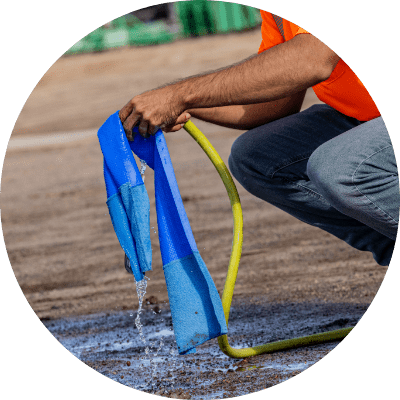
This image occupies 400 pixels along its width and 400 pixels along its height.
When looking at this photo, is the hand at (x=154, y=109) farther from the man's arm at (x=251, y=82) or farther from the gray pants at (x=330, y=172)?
the gray pants at (x=330, y=172)

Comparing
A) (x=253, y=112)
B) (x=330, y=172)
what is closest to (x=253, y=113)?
(x=253, y=112)

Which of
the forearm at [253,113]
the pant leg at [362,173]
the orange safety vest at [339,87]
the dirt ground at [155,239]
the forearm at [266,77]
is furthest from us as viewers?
the dirt ground at [155,239]

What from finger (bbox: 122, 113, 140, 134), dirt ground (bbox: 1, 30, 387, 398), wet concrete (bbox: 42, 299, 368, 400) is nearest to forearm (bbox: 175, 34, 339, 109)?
finger (bbox: 122, 113, 140, 134)

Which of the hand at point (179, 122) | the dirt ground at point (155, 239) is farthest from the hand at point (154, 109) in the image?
the dirt ground at point (155, 239)

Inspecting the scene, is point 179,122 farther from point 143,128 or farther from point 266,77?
point 266,77

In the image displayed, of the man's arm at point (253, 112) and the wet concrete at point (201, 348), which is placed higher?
the man's arm at point (253, 112)

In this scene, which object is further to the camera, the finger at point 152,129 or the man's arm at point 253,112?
the man's arm at point 253,112

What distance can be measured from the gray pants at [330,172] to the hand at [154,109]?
0.37m

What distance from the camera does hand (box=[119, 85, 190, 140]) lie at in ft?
3.15

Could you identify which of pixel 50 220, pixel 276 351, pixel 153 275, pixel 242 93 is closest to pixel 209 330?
pixel 276 351

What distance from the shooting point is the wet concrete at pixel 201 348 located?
4.17 feet

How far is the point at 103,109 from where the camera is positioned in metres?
4.57

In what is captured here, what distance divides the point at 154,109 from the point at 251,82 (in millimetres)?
203

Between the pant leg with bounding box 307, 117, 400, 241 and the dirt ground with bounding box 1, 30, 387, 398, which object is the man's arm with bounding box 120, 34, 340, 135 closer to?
the pant leg with bounding box 307, 117, 400, 241
